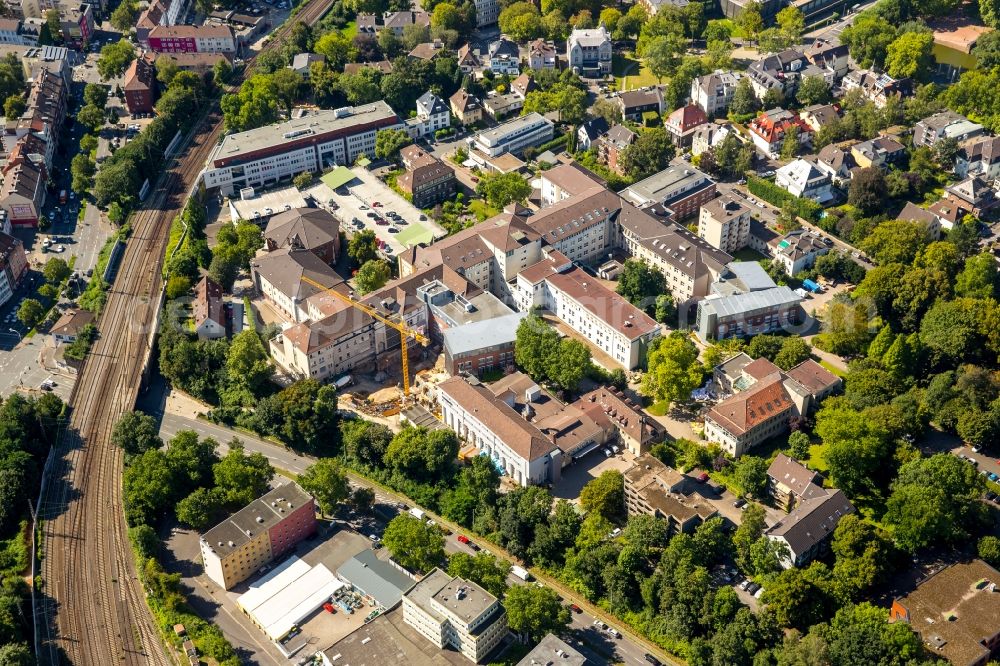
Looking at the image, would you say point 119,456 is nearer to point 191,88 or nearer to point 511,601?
point 511,601

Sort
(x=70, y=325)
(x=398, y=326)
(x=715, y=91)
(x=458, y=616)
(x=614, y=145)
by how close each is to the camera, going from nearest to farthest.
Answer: (x=458, y=616), (x=398, y=326), (x=70, y=325), (x=614, y=145), (x=715, y=91)

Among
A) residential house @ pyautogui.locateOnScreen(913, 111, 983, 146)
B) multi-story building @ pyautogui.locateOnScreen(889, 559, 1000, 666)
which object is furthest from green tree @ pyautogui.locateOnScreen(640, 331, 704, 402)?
residential house @ pyautogui.locateOnScreen(913, 111, 983, 146)

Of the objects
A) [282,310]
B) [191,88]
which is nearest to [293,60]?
[191,88]

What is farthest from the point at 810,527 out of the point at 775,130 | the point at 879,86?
the point at 879,86

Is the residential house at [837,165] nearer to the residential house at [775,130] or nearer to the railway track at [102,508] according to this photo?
the residential house at [775,130]

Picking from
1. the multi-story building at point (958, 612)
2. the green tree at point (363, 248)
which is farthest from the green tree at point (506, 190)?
the multi-story building at point (958, 612)

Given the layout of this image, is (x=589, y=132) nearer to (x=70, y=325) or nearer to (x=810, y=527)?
(x=70, y=325)

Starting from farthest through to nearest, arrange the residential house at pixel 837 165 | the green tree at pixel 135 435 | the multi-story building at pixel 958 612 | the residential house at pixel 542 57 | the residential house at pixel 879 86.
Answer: the residential house at pixel 542 57, the residential house at pixel 879 86, the residential house at pixel 837 165, the green tree at pixel 135 435, the multi-story building at pixel 958 612
